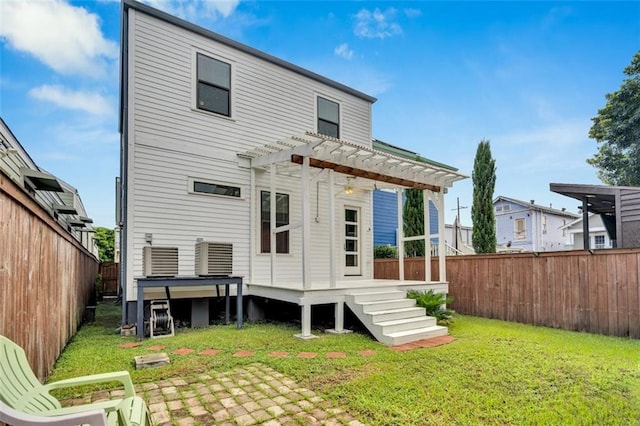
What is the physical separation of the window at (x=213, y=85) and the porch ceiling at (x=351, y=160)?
3.77 ft

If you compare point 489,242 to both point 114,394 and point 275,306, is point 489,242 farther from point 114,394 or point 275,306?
point 114,394

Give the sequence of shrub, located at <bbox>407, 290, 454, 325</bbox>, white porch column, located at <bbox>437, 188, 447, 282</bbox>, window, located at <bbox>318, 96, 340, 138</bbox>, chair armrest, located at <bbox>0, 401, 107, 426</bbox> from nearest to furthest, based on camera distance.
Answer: chair armrest, located at <bbox>0, 401, 107, 426</bbox>
shrub, located at <bbox>407, 290, 454, 325</bbox>
white porch column, located at <bbox>437, 188, 447, 282</bbox>
window, located at <bbox>318, 96, 340, 138</bbox>

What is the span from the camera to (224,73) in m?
7.51

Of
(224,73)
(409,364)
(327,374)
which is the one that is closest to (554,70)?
(224,73)

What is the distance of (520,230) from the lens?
25.4m

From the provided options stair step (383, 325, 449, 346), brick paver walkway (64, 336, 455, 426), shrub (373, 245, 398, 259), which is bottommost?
stair step (383, 325, 449, 346)

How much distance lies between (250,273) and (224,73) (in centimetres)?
422

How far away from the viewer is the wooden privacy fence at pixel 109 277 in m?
14.3

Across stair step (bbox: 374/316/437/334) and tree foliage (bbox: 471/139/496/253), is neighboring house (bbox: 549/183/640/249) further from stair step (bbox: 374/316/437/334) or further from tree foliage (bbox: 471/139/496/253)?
stair step (bbox: 374/316/437/334)

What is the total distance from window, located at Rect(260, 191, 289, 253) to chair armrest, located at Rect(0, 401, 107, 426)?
240 inches

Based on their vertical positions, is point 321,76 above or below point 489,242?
above

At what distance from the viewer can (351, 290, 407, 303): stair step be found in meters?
6.08

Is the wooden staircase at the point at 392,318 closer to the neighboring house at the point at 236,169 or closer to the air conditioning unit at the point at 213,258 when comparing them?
the neighboring house at the point at 236,169

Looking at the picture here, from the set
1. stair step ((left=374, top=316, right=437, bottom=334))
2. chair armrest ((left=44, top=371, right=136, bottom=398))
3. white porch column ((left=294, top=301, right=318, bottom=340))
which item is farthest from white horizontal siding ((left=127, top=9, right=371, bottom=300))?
chair armrest ((left=44, top=371, right=136, bottom=398))
